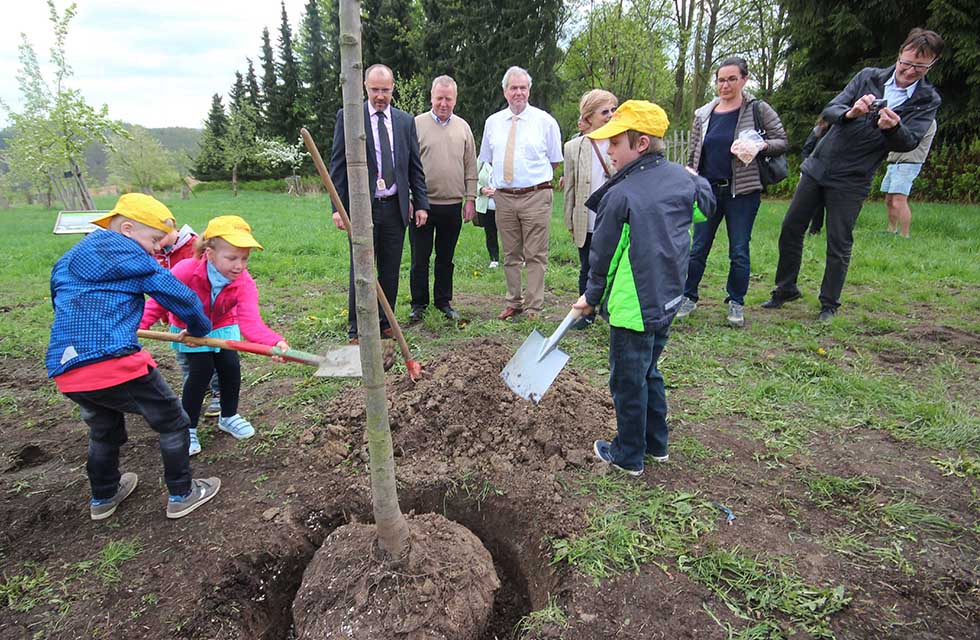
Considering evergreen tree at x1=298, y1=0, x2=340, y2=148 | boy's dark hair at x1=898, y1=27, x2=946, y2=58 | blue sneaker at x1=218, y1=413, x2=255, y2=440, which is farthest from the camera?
evergreen tree at x1=298, y1=0, x2=340, y2=148

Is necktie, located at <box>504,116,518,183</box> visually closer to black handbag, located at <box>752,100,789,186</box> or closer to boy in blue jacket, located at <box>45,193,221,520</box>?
black handbag, located at <box>752,100,789,186</box>

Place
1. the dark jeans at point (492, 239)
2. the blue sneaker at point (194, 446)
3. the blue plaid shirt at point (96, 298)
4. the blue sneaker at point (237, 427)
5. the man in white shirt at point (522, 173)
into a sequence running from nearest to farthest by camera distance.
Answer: the blue plaid shirt at point (96, 298), the blue sneaker at point (194, 446), the blue sneaker at point (237, 427), the man in white shirt at point (522, 173), the dark jeans at point (492, 239)

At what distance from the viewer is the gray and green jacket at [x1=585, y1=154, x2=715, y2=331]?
2.57 meters

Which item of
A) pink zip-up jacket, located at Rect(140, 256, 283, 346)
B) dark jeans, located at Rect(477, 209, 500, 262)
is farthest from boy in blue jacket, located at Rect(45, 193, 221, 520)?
dark jeans, located at Rect(477, 209, 500, 262)

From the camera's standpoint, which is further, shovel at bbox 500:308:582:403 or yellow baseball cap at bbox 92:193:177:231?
shovel at bbox 500:308:582:403

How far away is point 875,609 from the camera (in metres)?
2.13

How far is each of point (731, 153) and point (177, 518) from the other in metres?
4.87

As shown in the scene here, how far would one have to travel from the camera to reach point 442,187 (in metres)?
5.15

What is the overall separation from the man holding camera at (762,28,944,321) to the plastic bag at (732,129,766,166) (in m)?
0.68

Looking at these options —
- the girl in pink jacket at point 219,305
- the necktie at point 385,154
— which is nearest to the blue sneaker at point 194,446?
the girl in pink jacket at point 219,305

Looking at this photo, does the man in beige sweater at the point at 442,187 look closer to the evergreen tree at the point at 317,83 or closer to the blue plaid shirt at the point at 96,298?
Answer: the blue plaid shirt at the point at 96,298

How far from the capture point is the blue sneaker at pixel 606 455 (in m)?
2.98

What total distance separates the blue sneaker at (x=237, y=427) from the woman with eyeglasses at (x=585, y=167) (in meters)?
2.73

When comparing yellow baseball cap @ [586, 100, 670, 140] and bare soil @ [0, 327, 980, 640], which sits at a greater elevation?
yellow baseball cap @ [586, 100, 670, 140]
